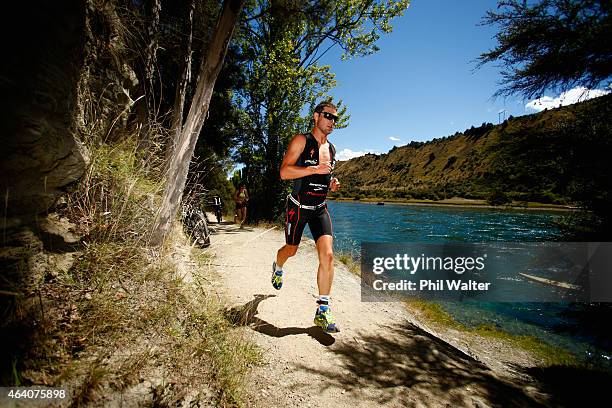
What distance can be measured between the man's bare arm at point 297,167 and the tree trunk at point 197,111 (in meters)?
1.70

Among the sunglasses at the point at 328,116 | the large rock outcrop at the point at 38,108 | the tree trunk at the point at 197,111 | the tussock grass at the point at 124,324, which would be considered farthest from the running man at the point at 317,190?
the large rock outcrop at the point at 38,108

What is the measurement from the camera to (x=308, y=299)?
178 inches

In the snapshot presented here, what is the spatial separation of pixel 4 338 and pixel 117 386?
25.5 inches

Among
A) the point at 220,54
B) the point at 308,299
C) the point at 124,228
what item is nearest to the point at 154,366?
the point at 124,228

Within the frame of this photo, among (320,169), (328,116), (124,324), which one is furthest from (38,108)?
(328,116)

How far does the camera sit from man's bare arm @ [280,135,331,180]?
3.18m

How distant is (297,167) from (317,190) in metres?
0.41

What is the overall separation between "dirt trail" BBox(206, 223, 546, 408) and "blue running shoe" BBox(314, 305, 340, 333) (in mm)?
146

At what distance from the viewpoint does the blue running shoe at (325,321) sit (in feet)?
10.8

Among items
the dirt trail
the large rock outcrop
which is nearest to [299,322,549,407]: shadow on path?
the dirt trail

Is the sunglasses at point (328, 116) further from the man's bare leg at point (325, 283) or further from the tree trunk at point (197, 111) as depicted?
the tree trunk at point (197, 111)

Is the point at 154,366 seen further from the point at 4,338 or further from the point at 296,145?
the point at 296,145

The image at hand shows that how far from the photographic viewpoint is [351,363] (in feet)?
9.63
